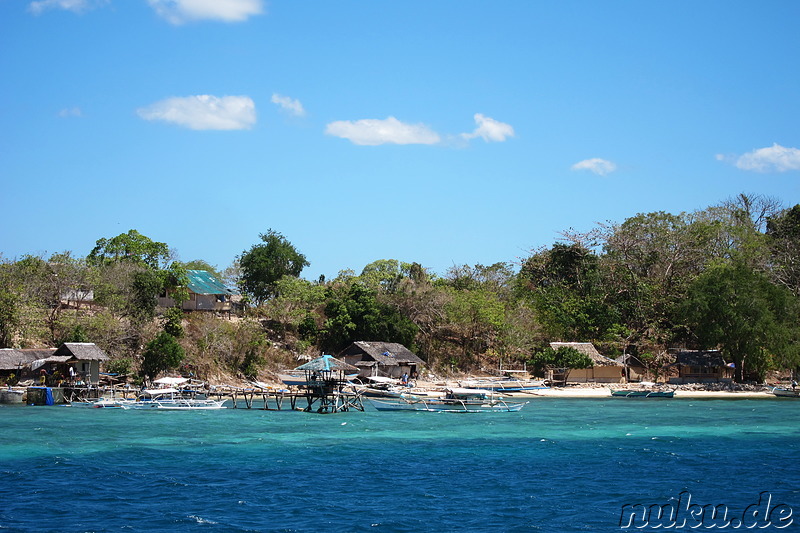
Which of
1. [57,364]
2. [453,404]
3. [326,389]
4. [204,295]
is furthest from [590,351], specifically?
[57,364]

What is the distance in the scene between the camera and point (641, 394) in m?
57.3

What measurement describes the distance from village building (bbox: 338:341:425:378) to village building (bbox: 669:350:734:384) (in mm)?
20336

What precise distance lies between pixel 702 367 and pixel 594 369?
8431mm

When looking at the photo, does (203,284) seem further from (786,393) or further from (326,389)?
(786,393)

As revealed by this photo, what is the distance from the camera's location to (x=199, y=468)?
28.1m

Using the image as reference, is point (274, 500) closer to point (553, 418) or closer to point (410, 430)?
point (410, 430)

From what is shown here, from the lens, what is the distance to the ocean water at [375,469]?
21.6 metres

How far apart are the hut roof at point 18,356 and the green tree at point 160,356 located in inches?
233

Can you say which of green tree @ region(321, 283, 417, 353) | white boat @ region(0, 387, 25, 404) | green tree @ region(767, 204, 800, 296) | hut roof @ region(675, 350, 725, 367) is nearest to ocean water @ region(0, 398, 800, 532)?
white boat @ region(0, 387, 25, 404)

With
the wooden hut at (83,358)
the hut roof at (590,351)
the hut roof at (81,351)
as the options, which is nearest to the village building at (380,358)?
the hut roof at (590,351)

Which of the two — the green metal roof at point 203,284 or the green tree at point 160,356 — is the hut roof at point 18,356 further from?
the green metal roof at point 203,284

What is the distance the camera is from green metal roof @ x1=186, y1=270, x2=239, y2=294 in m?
66.7

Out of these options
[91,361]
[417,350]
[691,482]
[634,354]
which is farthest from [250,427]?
[634,354]

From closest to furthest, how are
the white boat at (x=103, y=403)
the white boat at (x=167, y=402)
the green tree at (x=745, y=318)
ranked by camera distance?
the white boat at (x=167, y=402) → the white boat at (x=103, y=403) → the green tree at (x=745, y=318)
